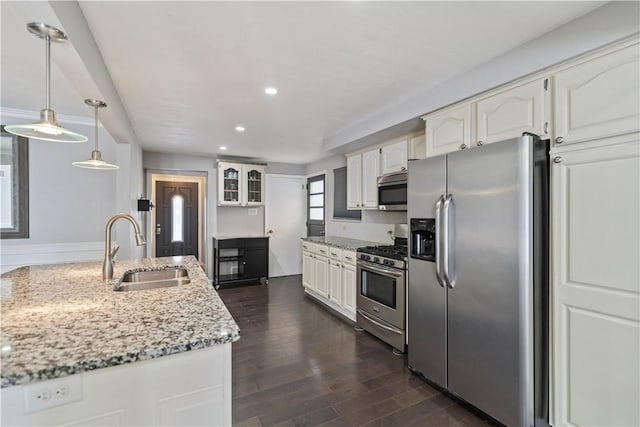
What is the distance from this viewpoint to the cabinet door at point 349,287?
3537 mm

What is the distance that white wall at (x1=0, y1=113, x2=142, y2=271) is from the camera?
310cm

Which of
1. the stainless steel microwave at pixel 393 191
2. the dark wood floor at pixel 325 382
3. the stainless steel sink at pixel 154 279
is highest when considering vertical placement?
the stainless steel microwave at pixel 393 191

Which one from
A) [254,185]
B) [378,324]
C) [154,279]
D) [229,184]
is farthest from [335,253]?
[229,184]

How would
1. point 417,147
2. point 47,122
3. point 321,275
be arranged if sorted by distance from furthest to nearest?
point 321,275 → point 417,147 → point 47,122

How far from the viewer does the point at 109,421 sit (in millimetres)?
943

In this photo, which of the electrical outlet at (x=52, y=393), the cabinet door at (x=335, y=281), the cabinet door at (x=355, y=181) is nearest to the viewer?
the electrical outlet at (x=52, y=393)

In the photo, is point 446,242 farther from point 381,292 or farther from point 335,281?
point 335,281

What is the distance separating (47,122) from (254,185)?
421cm

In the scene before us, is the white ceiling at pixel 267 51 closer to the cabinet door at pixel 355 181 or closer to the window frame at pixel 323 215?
the cabinet door at pixel 355 181

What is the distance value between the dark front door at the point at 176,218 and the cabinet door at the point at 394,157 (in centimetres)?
417

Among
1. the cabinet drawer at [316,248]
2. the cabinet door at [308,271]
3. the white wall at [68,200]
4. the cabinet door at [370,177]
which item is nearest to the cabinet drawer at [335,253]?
the cabinet drawer at [316,248]

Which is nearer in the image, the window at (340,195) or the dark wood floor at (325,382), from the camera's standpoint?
the dark wood floor at (325,382)

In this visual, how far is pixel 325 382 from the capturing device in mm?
2352

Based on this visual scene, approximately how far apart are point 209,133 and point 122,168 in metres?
1.09
